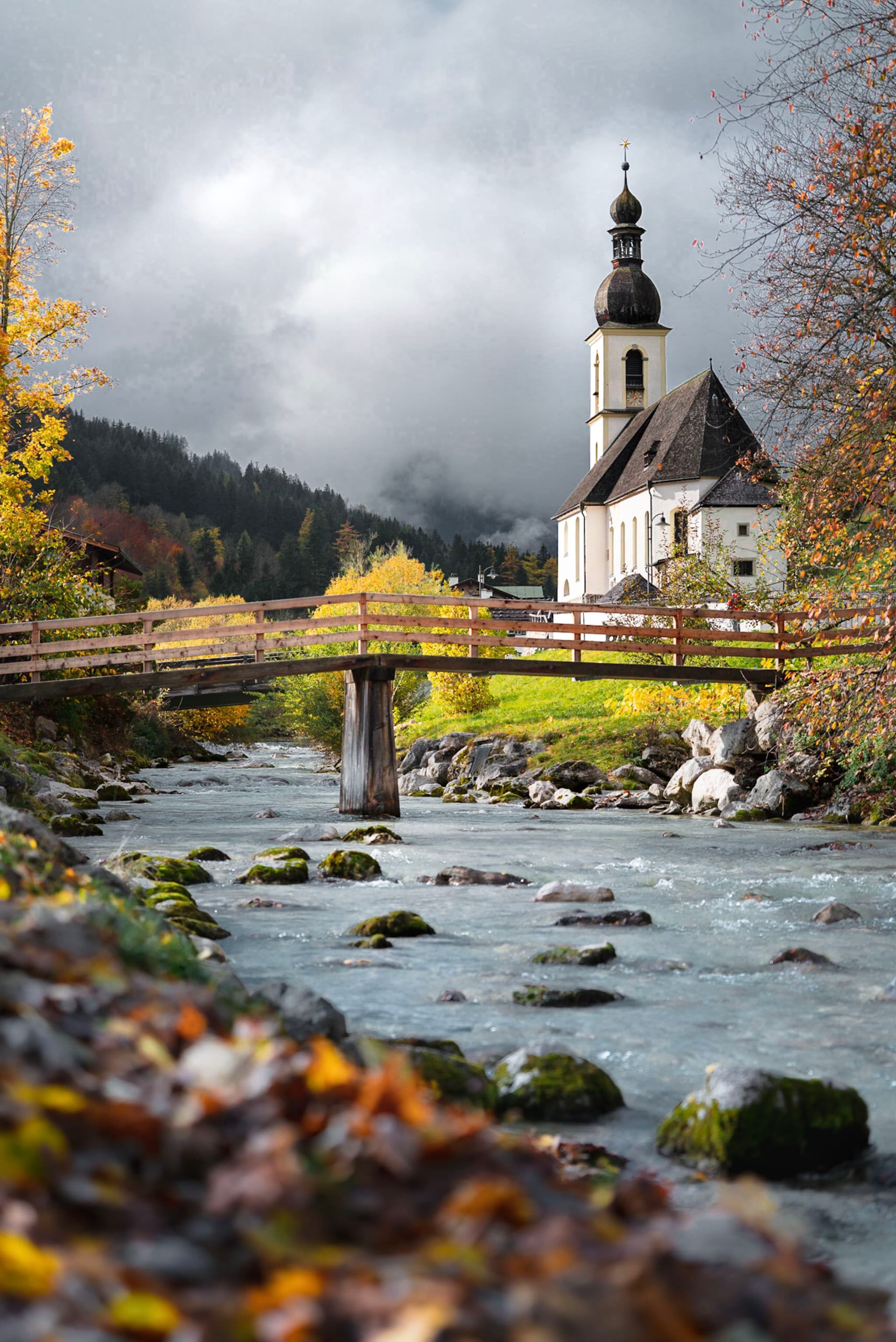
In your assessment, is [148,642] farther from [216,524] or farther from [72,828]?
[216,524]

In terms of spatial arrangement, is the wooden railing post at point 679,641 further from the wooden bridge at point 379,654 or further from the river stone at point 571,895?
the river stone at point 571,895

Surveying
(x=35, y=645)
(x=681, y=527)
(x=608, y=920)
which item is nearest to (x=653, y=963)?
(x=608, y=920)

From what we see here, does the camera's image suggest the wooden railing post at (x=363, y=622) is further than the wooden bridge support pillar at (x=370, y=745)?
No

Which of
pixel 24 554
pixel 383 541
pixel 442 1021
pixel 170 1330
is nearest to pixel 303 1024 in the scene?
pixel 442 1021

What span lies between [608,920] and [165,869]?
451 centimetres

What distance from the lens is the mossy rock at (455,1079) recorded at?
14.6 ft

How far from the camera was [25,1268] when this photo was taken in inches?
53.4

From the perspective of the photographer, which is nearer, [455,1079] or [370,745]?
[455,1079]

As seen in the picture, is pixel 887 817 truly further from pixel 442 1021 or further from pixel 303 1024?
pixel 303 1024

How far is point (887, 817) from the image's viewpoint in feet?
58.3

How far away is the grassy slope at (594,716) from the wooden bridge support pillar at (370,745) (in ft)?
24.3

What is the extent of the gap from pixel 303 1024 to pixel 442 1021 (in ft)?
6.28

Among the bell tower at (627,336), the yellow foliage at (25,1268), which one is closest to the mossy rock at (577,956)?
the yellow foliage at (25,1268)

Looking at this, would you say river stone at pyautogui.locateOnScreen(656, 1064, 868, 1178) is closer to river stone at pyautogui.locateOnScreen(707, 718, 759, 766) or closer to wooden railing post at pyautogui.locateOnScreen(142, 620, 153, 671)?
wooden railing post at pyautogui.locateOnScreen(142, 620, 153, 671)
